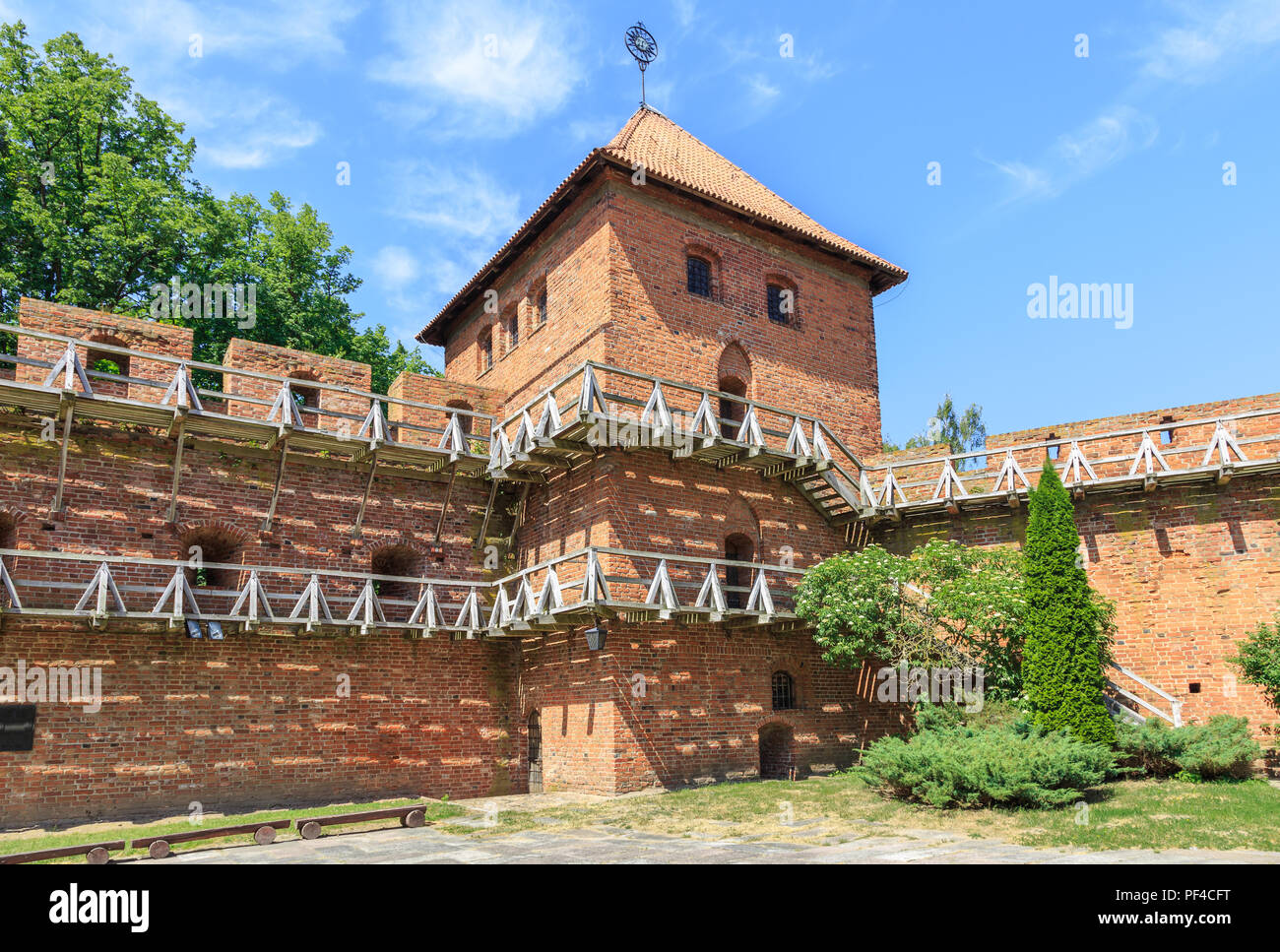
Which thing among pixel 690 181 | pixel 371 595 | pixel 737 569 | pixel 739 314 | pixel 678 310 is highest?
pixel 690 181

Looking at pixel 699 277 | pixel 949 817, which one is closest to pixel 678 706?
pixel 949 817

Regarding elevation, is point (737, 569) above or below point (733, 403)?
below

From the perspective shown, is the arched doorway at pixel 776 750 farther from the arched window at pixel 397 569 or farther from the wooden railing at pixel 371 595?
the arched window at pixel 397 569

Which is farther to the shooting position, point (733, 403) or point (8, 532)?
point (733, 403)

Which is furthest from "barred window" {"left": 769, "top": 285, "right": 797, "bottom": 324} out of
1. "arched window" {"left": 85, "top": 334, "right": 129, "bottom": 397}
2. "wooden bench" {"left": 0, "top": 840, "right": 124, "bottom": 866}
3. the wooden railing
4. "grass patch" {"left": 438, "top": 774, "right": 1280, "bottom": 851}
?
"wooden bench" {"left": 0, "top": 840, "right": 124, "bottom": 866}

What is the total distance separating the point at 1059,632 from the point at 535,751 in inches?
353

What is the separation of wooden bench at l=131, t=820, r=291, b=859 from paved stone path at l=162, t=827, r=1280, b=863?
0.44ft

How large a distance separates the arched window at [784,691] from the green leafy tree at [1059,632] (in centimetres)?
414

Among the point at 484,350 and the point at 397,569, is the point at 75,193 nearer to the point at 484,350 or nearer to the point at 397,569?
the point at 484,350

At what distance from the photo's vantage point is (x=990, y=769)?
33.3 feet

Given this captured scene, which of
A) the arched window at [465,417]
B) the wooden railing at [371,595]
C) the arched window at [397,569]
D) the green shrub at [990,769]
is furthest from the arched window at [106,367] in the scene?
the green shrub at [990,769]

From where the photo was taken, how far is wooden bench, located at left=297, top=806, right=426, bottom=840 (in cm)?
991

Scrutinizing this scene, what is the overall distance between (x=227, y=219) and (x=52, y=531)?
1162 centimetres

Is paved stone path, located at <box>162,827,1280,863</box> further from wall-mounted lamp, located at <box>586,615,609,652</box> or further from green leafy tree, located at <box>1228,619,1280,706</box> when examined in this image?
green leafy tree, located at <box>1228,619,1280,706</box>
